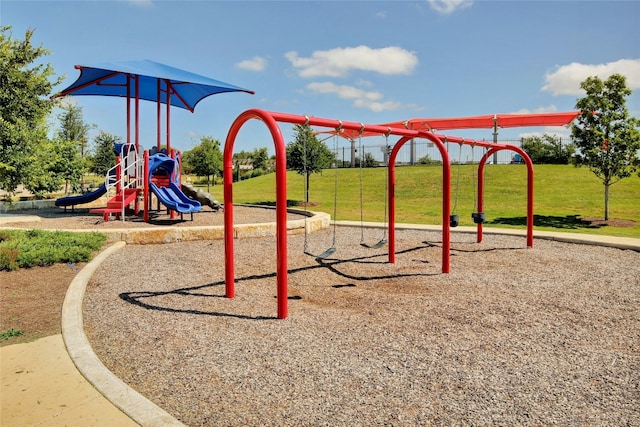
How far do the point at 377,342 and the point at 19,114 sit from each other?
10908 mm

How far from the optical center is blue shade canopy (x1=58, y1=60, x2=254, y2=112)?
1176 cm

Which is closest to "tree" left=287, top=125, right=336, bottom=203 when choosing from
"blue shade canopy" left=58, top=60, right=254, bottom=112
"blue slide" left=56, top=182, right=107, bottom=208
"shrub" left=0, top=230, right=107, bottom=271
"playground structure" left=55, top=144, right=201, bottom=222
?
"blue shade canopy" left=58, top=60, right=254, bottom=112

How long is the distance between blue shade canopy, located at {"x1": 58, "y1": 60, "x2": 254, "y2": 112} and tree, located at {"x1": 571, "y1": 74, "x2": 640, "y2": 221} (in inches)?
437

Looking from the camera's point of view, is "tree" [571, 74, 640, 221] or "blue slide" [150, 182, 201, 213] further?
"tree" [571, 74, 640, 221]

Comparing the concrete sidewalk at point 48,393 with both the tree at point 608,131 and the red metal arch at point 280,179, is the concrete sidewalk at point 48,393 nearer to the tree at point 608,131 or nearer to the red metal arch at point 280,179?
the red metal arch at point 280,179

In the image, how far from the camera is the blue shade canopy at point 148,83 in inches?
463

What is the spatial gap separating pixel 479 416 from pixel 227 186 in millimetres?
3890

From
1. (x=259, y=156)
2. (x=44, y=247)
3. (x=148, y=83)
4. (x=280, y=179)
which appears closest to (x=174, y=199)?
(x=44, y=247)

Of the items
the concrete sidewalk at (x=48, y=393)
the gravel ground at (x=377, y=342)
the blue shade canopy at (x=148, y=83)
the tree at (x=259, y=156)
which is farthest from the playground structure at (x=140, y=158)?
the tree at (x=259, y=156)

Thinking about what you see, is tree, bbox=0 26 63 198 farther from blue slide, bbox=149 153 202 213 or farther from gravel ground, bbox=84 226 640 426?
gravel ground, bbox=84 226 640 426

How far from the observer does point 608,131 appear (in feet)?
47.0

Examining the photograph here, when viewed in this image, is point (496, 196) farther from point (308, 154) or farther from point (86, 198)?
point (86, 198)

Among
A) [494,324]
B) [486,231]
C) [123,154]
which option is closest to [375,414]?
[494,324]

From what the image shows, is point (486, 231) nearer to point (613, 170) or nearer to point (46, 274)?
point (613, 170)
